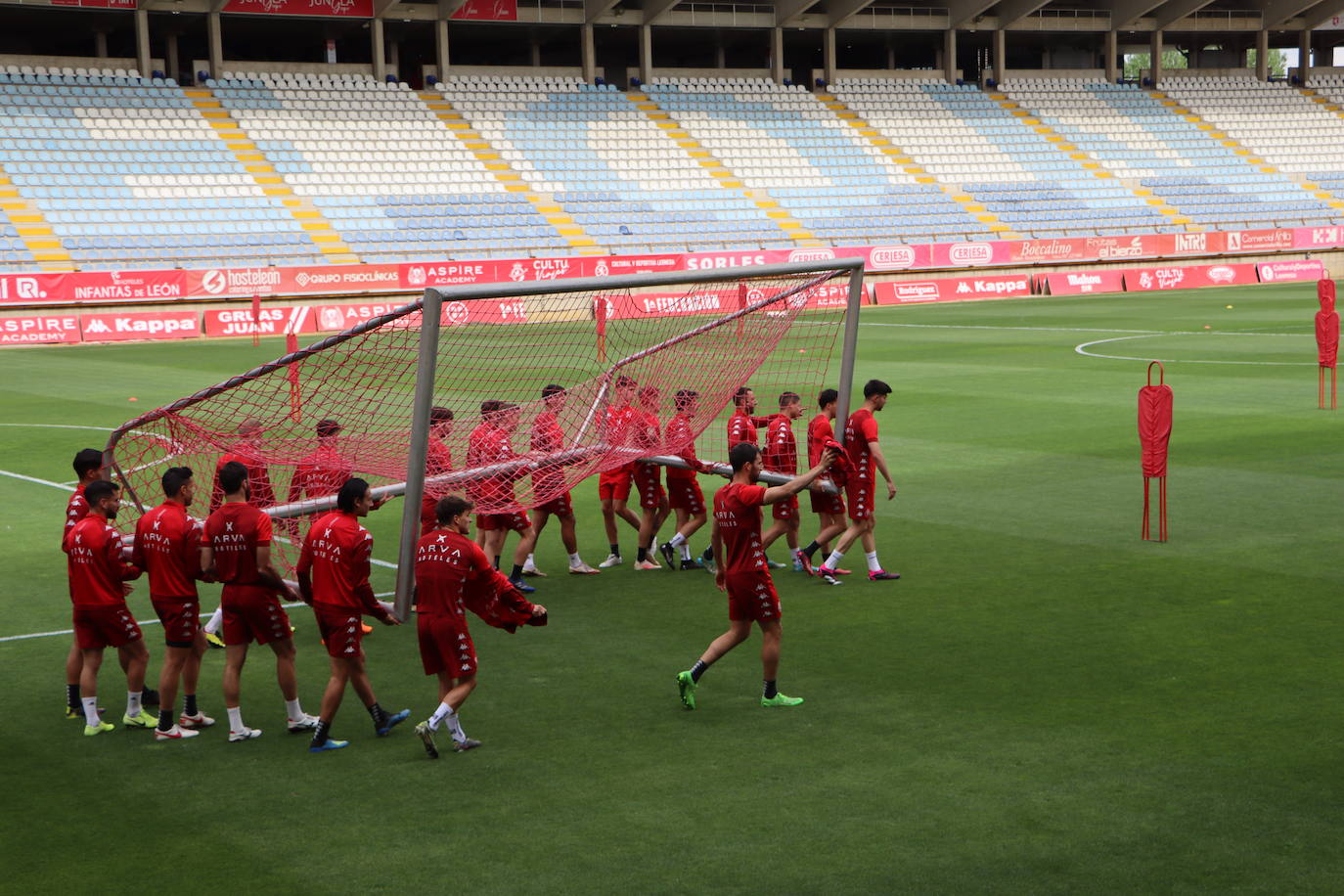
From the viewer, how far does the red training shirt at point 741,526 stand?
9.28 metres

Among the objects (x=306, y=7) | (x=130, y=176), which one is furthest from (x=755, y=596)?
(x=306, y=7)

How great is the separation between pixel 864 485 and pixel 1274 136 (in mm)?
57795

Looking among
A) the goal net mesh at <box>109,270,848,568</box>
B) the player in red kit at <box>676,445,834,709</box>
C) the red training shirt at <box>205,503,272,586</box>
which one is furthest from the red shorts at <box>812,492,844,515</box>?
the red training shirt at <box>205,503,272,586</box>

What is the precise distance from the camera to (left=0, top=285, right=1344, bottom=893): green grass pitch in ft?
22.8

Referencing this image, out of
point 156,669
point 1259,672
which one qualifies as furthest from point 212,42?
point 1259,672

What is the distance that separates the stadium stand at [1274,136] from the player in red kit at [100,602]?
54749 mm

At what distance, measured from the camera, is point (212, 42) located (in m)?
Answer: 50.3

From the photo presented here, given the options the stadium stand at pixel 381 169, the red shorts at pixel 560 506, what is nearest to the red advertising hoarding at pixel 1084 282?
the stadium stand at pixel 381 169

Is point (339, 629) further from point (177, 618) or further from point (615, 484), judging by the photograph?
point (615, 484)

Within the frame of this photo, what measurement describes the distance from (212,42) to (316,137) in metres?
4.74

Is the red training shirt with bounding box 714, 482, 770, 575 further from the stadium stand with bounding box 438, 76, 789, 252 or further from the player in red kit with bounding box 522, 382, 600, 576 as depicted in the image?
the stadium stand with bounding box 438, 76, 789, 252

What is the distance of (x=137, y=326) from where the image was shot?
1567 inches

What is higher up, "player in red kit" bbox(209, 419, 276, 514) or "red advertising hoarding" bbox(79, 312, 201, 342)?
"red advertising hoarding" bbox(79, 312, 201, 342)

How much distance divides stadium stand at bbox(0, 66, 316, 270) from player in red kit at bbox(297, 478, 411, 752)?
36588mm
